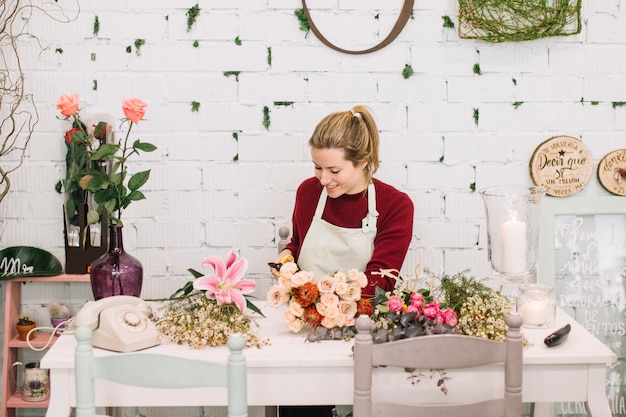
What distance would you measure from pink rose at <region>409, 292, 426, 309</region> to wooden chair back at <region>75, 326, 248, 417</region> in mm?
527

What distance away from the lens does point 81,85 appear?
2.68m

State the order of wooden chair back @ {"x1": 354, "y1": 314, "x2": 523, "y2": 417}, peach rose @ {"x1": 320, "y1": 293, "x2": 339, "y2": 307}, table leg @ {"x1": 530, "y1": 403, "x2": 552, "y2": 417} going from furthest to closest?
table leg @ {"x1": 530, "y1": 403, "x2": 552, "y2": 417}, peach rose @ {"x1": 320, "y1": 293, "x2": 339, "y2": 307}, wooden chair back @ {"x1": 354, "y1": 314, "x2": 523, "y2": 417}

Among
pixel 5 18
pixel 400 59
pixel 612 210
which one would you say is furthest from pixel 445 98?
pixel 5 18

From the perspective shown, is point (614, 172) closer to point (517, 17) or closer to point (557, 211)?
point (557, 211)

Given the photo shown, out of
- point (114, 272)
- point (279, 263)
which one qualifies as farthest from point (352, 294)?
point (114, 272)

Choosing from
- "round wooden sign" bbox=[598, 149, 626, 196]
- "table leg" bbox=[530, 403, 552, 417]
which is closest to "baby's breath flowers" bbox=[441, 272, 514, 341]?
"table leg" bbox=[530, 403, 552, 417]

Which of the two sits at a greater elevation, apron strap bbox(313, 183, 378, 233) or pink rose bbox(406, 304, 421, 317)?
apron strap bbox(313, 183, 378, 233)

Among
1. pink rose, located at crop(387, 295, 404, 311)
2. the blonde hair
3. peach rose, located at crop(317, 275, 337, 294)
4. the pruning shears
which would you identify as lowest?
pink rose, located at crop(387, 295, 404, 311)

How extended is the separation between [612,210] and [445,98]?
69 cm

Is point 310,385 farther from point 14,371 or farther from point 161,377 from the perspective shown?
point 14,371

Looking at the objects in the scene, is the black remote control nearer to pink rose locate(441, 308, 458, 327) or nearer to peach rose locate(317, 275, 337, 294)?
pink rose locate(441, 308, 458, 327)

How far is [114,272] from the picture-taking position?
7.26ft

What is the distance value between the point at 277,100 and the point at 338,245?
1.94 feet

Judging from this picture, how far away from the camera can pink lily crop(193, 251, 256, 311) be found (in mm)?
1990
